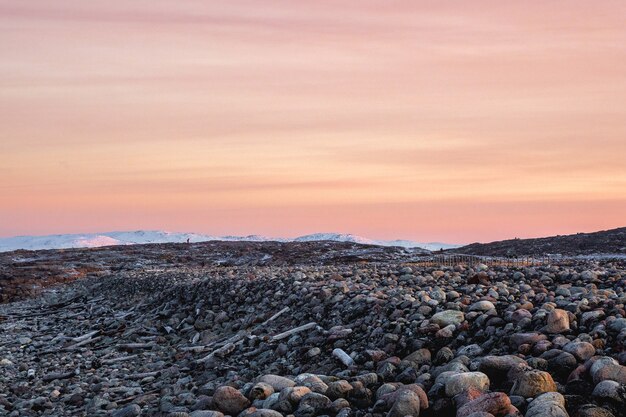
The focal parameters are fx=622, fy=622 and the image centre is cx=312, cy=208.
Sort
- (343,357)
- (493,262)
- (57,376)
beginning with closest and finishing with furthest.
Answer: (343,357) < (57,376) < (493,262)

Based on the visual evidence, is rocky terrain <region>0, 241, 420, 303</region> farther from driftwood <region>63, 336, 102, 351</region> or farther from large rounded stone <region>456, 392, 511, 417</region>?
large rounded stone <region>456, 392, 511, 417</region>

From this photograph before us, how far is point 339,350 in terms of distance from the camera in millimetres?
10961

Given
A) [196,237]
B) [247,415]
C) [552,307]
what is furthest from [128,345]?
[196,237]

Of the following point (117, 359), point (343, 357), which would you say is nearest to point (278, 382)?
point (343, 357)

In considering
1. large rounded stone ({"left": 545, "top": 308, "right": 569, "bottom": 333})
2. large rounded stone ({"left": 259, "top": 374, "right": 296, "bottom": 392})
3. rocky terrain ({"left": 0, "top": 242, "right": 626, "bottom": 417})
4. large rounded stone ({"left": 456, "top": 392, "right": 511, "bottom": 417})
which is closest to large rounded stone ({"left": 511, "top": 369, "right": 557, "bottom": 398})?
rocky terrain ({"left": 0, "top": 242, "right": 626, "bottom": 417})

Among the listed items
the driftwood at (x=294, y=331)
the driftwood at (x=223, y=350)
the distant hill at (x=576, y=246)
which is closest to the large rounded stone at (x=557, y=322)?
the driftwood at (x=294, y=331)

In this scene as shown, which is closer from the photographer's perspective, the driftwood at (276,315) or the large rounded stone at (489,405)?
the large rounded stone at (489,405)

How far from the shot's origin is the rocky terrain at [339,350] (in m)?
7.15

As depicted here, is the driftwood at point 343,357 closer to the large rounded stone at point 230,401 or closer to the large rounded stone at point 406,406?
the large rounded stone at point 230,401

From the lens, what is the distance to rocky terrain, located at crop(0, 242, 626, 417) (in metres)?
7.15

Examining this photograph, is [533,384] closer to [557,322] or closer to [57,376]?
[557,322]

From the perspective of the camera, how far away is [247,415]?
24.8 feet

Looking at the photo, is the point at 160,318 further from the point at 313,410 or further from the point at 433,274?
the point at 313,410

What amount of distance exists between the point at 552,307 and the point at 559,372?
2779mm
